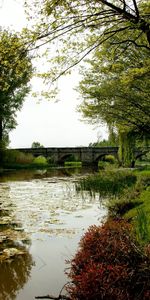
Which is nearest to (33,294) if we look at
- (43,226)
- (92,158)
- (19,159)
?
(43,226)

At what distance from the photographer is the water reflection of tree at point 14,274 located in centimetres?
572

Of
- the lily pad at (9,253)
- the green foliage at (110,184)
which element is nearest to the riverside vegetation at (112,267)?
the lily pad at (9,253)

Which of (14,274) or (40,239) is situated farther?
(40,239)

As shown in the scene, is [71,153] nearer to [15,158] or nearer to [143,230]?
[15,158]

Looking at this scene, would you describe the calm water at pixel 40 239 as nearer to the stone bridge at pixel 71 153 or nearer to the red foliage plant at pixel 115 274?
the red foliage plant at pixel 115 274

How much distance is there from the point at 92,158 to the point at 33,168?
1993 centimetres

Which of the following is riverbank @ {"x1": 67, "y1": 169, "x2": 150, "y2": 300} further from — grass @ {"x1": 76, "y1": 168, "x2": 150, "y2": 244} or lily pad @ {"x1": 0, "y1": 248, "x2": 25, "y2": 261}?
lily pad @ {"x1": 0, "y1": 248, "x2": 25, "y2": 261}

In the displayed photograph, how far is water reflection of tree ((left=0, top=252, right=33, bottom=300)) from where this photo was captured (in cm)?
572

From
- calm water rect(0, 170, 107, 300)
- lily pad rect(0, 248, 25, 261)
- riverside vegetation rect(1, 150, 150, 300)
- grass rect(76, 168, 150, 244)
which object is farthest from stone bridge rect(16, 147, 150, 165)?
riverside vegetation rect(1, 150, 150, 300)

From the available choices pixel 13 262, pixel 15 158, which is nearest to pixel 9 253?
pixel 13 262

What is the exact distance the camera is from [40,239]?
28.1 feet

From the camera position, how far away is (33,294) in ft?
18.2

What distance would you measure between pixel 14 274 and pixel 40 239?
218cm

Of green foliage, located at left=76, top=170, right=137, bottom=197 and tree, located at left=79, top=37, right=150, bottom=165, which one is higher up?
tree, located at left=79, top=37, right=150, bottom=165
